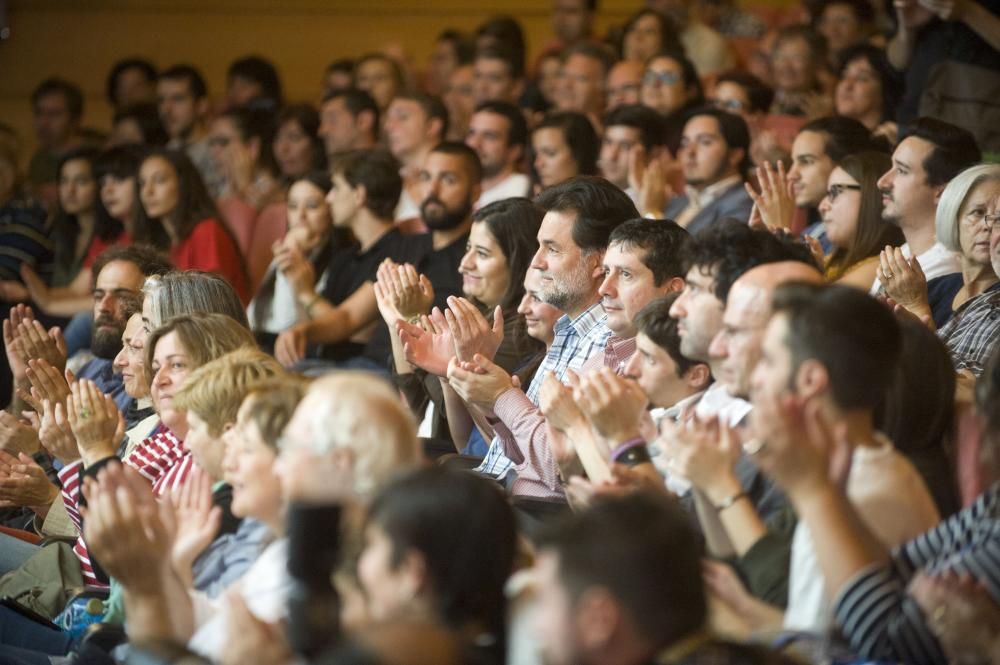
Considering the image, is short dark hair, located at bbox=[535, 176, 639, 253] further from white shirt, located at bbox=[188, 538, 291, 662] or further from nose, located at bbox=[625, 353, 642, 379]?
white shirt, located at bbox=[188, 538, 291, 662]

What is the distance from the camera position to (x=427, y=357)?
3.60 m

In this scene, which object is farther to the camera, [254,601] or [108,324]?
[108,324]

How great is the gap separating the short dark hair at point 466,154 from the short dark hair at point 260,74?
2.55m

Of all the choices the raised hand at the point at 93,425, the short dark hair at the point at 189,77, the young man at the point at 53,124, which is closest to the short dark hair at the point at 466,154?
the raised hand at the point at 93,425

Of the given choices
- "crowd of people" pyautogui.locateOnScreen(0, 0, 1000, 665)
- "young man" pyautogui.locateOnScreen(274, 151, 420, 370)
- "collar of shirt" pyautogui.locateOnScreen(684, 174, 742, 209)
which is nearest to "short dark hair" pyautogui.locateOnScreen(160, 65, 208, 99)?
"crowd of people" pyautogui.locateOnScreen(0, 0, 1000, 665)

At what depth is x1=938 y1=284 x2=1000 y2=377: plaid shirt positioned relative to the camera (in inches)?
134

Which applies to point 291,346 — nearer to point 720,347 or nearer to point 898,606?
point 720,347

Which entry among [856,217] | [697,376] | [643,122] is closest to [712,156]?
[643,122]

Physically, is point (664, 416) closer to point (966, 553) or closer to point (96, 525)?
point (966, 553)

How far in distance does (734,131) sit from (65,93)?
3716 mm

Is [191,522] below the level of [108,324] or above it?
below

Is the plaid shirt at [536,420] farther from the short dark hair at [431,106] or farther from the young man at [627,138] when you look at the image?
the short dark hair at [431,106]

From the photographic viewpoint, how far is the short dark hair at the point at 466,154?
5.30 metres

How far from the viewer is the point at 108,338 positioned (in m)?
4.22
